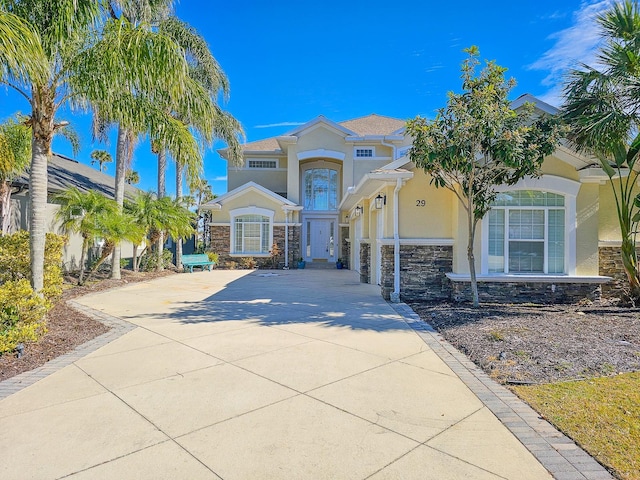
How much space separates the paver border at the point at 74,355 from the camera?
14.7 feet

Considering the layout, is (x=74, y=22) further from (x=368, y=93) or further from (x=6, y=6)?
(x=368, y=93)

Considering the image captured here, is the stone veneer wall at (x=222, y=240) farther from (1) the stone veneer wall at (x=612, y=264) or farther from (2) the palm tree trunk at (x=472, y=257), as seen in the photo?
(1) the stone veneer wall at (x=612, y=264)

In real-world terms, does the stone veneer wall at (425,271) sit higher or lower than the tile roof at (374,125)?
lower

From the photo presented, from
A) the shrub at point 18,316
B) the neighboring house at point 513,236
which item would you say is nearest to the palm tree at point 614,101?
the neighboring house at point 513,236

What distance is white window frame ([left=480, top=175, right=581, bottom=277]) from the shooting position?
384 inches

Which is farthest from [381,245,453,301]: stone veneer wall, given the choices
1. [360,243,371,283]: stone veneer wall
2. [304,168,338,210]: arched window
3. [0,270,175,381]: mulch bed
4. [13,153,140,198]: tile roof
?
[304,168,338,210]: arched window

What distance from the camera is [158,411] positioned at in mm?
3830

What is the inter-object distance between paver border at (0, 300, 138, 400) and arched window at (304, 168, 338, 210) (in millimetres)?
16645

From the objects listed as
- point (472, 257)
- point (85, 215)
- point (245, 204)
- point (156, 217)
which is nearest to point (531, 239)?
point (472, 257)

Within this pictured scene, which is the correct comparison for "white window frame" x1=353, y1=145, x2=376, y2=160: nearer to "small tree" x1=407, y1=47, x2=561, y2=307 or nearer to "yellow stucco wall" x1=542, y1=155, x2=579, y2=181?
"yellow stucco wall" x1=542, y1=155, x2=579, y2=181

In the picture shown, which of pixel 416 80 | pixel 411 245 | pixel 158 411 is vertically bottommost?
pixel 158 411

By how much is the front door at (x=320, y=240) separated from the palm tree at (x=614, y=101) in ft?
51.9

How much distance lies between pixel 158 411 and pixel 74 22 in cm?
649

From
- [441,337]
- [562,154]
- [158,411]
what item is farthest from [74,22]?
[562,154]
